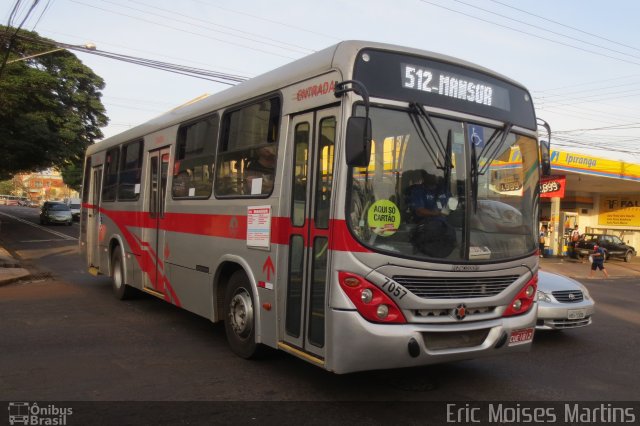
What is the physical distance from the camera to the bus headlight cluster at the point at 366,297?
4.46 meters

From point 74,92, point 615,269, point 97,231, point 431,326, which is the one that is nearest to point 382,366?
point 431,326

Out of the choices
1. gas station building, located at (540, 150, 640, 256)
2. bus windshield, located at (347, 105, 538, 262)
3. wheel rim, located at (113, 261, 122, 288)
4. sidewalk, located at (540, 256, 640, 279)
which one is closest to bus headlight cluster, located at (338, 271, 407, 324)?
bus windshield, located at (347, 105, 538, 262)

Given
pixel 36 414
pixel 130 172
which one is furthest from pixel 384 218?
pixel 130 172

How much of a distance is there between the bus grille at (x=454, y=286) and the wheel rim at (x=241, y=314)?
6.74 ft

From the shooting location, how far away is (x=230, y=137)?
646cm

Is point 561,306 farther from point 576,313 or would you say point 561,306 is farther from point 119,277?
point 119,277

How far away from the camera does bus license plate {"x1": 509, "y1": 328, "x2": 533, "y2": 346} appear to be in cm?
519

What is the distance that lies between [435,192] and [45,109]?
31.5m

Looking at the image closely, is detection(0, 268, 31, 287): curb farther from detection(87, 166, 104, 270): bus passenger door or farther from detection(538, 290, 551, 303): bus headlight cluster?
detection(538, 290, 551, 303): bus headlight cluster

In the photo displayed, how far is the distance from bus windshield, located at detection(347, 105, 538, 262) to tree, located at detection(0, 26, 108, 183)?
24.4m

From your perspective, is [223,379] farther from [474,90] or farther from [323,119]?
[474,90]

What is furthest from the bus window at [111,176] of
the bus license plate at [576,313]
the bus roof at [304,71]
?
the bus license plate at [576,313]

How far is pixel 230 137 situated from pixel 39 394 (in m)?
3.33

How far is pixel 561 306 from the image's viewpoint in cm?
772
